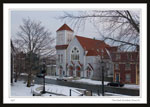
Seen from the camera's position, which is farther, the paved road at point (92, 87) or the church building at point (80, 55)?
the church building at point (80, 55)

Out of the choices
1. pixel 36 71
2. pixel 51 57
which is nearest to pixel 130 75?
pixel 51 57

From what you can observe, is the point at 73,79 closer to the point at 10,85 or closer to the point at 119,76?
the point at 119,76

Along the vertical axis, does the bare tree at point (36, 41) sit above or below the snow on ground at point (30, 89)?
above

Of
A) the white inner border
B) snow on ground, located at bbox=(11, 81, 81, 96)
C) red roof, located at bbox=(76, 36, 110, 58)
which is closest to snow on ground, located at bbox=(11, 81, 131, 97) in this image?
snow on ground, located at bbox=(11, 81, 81, 96)

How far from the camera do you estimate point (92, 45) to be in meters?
3.40

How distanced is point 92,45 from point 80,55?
1.21ft

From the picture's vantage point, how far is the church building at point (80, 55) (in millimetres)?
3404

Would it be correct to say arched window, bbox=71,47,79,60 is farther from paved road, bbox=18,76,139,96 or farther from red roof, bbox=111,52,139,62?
red roof, bbox=111,52,139,62

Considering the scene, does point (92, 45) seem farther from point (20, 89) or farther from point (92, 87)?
point (20, 89)

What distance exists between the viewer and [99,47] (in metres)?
A: 3.37

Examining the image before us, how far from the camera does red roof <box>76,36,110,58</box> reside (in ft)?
11.0

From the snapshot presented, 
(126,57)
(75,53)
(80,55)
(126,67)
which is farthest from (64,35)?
(126,67)

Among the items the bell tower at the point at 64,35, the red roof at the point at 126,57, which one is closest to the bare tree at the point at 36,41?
the bell tower at the point at 64,35

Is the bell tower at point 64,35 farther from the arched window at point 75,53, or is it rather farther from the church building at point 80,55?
the arched window at point 75,53
